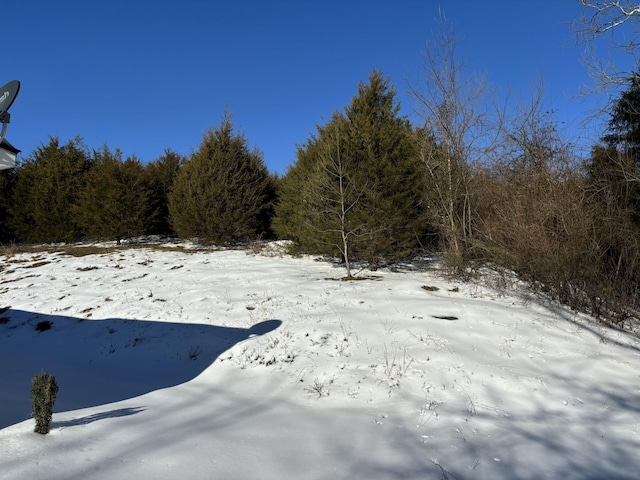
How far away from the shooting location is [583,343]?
6340mm

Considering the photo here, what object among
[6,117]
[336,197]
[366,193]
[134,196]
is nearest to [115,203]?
[134,196]

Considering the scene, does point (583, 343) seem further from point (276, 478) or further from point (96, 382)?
point (96, 382)

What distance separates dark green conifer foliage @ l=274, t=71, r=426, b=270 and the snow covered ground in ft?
4.04

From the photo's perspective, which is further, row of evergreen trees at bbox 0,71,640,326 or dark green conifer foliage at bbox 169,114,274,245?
dark green conifer foliage at bbox 169,114,274,245

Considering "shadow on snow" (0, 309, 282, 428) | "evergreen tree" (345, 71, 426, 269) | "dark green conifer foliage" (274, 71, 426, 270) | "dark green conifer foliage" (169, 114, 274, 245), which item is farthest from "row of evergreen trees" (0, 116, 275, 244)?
"shadow on snow" (0, 309, 282, 428)

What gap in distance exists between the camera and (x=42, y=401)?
9.66ft

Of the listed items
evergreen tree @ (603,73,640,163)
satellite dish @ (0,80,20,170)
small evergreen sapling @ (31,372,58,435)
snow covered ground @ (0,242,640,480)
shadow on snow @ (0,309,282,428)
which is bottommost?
shadow on snow @ (0,309,282,428)

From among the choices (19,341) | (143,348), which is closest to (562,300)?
(143,348)

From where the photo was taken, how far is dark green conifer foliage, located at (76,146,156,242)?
61.9 feet

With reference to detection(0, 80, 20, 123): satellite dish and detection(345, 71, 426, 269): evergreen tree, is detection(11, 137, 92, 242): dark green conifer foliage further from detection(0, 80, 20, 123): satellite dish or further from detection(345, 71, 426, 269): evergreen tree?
detection(0, 80, 20, 123): satellite dish

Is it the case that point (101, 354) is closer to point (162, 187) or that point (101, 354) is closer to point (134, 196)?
point (134, 196)

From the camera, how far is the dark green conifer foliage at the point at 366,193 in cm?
1062

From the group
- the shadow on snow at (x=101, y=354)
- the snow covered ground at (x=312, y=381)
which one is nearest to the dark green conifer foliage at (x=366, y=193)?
the snow covered ground at (x=312, y=381)

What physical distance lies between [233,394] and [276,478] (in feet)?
7.28
